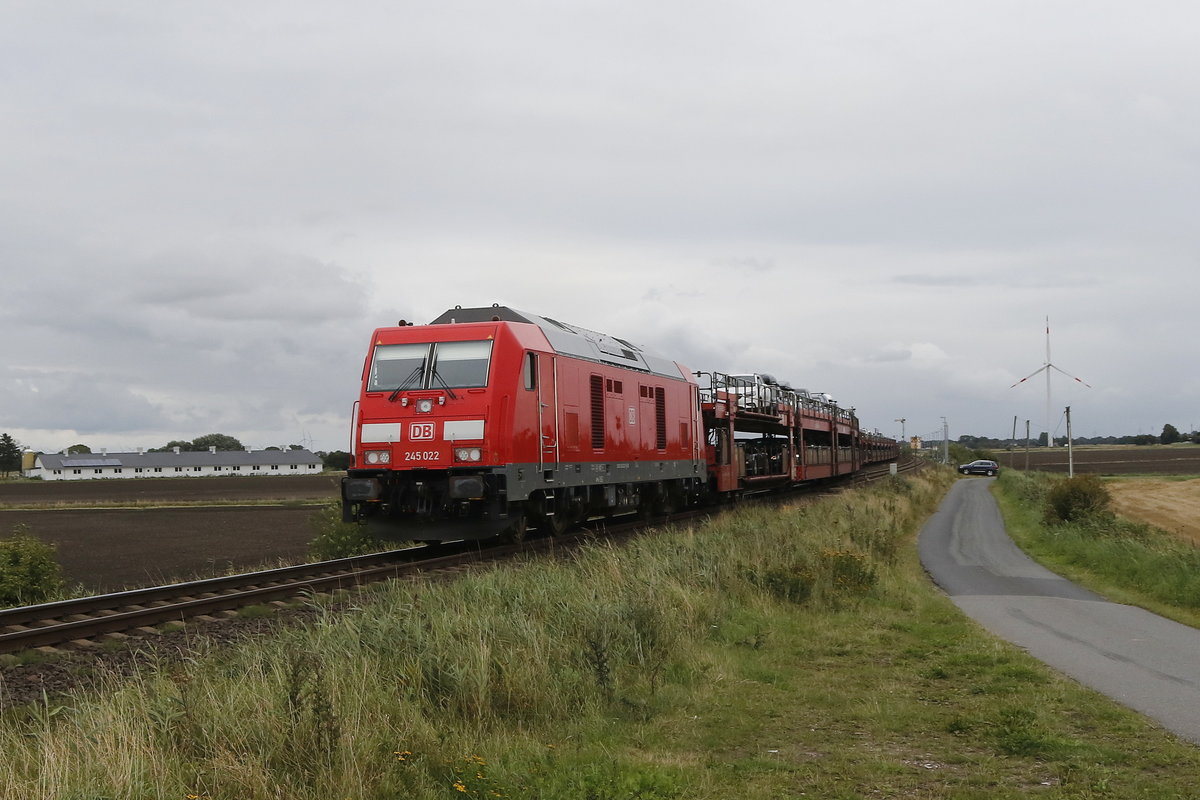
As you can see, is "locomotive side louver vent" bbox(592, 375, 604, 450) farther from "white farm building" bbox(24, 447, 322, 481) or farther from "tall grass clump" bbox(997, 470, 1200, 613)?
"white farm building" bbox(24, 447, 322, 481)

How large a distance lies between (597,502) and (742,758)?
14.6 m

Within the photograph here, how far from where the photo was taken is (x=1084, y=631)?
12.8m

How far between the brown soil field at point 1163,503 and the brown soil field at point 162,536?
27547 millimetres

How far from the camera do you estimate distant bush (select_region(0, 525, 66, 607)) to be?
16047 mm

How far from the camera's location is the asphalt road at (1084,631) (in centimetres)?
899

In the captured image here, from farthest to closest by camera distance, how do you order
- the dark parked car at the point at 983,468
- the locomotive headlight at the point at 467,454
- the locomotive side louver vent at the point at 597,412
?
the dark parked car at the point at 983,468, the locomotive side louver vent at the point at 597,412, the locomotive headlight at the point at 467,454

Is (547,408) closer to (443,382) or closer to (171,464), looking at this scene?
(443,382)

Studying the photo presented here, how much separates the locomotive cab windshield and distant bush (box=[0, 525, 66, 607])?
20.2 ft

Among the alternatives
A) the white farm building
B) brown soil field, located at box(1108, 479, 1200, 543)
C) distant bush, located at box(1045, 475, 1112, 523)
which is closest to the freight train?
distant bush, located at box(1045, 475, 1112, 523)

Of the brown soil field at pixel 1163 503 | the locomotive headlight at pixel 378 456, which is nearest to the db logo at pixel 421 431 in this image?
the locomotive headlight at pixel 378 456

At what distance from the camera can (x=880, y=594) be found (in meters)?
14.4

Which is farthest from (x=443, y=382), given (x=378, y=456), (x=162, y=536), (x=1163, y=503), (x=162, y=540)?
(x=1163, y=503)

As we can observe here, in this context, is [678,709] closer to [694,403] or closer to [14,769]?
[14,769]

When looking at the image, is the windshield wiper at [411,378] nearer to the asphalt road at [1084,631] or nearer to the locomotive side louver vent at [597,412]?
the locomotive side louver vent at [597,412]
